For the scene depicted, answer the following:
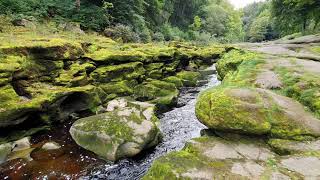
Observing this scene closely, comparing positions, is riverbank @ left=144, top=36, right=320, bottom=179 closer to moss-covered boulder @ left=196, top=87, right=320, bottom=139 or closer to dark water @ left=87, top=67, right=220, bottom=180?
moss-covered boulder @ left=196, top=87, right=320, bottom=139

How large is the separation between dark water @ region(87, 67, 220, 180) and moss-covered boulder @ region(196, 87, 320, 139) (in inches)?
104

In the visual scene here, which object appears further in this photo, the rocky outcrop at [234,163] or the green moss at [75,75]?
the green moss at [75,75]

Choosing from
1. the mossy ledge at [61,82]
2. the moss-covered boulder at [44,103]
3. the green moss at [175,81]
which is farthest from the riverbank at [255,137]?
the green moss at [175,81]

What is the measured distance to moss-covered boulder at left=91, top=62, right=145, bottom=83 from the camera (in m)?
15.1

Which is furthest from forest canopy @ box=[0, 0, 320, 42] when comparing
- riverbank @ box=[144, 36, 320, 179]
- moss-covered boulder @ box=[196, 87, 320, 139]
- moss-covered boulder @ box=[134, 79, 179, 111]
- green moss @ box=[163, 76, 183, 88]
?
riverbank @ box=[144, 36, 320, 179]

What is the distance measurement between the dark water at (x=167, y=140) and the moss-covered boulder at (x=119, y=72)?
10.3 feet

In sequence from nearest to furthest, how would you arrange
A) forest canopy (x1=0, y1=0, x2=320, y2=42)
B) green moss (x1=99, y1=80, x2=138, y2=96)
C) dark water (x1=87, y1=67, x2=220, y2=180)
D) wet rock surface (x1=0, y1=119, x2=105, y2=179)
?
wet rock surface (x1=0, y1=119, x2=105, y2=179), dark water (x1=87, y1=67, x2=220, y2=180), green moss (x1=99, y1=80, x2=138, y2=96), forest canopy (x1=0, y1=0, x2=320, y2=42)

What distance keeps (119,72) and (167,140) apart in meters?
6.57

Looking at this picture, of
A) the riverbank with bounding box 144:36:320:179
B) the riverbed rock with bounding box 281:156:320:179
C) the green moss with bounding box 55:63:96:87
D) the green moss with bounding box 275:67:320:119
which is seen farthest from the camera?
the green moss with bounding box 55:63:96:87

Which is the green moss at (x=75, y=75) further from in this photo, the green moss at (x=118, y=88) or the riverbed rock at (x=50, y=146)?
the riverbed rock at (x=50, y=146)

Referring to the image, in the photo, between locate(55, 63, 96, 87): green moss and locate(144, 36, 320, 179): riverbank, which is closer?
locate(144, 36, 320, 179): riverbank

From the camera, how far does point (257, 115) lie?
7422 millimetres

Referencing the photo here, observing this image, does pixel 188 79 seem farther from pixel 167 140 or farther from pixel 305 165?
pixel 305 165

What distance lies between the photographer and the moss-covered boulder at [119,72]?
1514 centimetres
